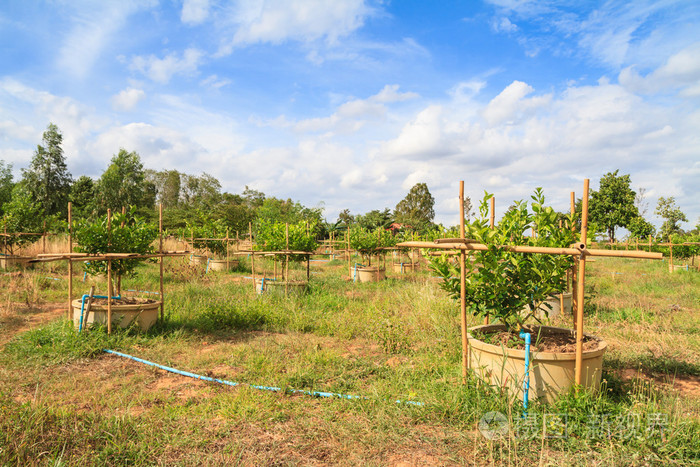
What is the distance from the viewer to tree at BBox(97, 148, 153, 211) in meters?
33.3

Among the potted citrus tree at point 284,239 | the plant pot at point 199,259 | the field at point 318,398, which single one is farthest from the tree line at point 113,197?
the field at point 318,398

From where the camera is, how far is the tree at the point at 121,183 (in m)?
33.3

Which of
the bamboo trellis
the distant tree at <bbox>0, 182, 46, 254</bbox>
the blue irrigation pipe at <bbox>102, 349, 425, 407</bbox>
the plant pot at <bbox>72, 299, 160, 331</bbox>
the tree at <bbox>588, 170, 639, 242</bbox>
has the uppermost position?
the tree at <bbox>588, 170, 639, 242</bbox>

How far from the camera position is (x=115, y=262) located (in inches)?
287

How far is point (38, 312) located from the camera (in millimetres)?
8398

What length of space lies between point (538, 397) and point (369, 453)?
5.65 feet

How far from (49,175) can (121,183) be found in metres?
4.95

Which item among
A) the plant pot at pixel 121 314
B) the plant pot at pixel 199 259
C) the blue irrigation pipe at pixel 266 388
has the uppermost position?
the plant pot at pixel 199 259

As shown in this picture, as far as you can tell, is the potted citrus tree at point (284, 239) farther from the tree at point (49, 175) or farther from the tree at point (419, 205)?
the tree at point (419, 205)

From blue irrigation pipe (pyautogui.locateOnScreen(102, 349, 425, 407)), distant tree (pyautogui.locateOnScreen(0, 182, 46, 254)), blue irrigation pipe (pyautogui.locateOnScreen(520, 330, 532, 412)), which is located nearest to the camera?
blue irrigation pipe (pyautogui.locateOnScreen(520, 330, 532, 412))

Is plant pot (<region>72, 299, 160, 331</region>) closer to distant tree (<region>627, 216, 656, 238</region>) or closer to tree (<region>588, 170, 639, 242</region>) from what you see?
distant tree (<region>627, 216, 656, 238</region>)

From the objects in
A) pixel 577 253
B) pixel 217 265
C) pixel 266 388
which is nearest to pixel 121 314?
pixel 266 388

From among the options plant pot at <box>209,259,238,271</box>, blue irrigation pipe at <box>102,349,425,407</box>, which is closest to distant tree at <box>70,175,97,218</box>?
plant pot at <box>209,259,238,271</box>

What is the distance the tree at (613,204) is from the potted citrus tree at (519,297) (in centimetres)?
3522
